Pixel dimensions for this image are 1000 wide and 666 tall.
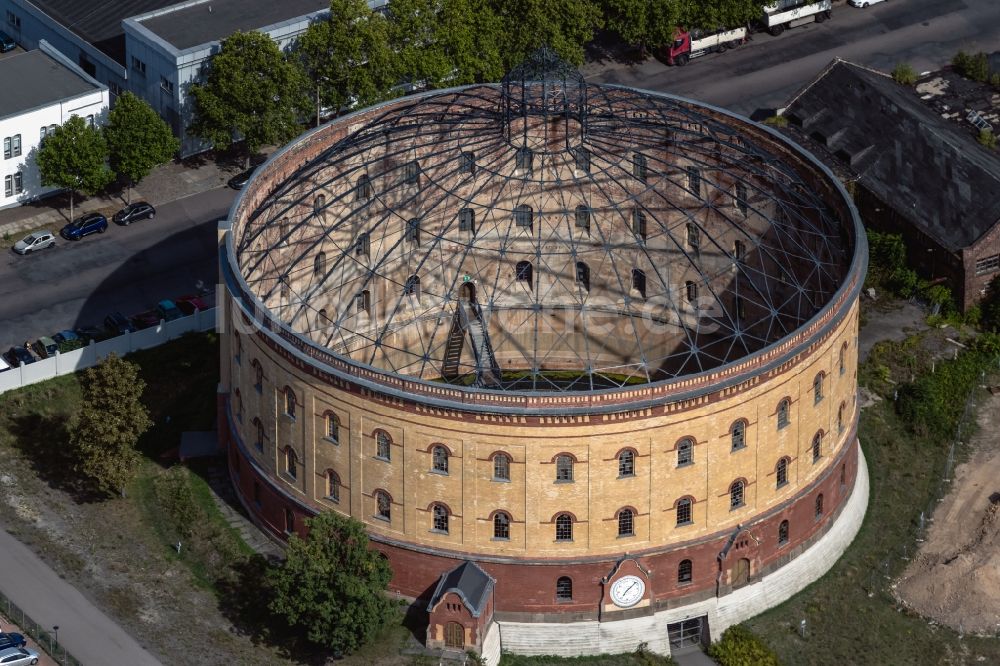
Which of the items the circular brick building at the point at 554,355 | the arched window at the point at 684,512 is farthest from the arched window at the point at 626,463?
the arched window at the point at 684,512

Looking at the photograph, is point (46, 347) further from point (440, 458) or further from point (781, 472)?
point (781, 472)

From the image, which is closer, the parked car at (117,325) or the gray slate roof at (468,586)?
the gray slate roof at (468,586)

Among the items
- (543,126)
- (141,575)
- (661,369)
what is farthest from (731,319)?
(141,575)

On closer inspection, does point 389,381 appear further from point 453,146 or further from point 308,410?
point 453,146

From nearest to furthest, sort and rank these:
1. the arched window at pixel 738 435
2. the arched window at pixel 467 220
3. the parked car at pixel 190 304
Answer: the arched window at pixel 738 435 < the arched window at pixel 467 220 < the parked car at pixel 190 304

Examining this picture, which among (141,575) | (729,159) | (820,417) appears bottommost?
(141,575)

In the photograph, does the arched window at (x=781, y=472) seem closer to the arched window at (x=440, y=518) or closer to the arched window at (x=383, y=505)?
the arched window at (x=440, y=518)

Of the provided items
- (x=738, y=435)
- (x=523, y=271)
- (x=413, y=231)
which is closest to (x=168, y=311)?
(x=413, y=231)
